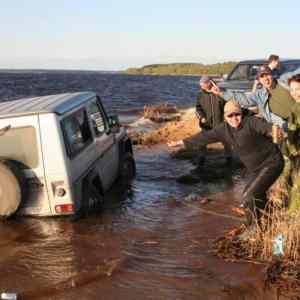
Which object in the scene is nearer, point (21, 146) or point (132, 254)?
point (132, 254)

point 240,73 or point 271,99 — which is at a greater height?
point 240,73

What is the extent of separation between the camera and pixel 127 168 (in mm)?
10086

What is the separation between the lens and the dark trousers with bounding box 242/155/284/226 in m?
6.03

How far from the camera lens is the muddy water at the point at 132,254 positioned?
5223mm

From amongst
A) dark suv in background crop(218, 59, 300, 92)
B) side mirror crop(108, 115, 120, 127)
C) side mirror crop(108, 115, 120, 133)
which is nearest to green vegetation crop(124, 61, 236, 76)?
dark suv in background crop(218, 59, 300, 92)

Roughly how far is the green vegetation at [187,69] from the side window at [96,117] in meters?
90.8

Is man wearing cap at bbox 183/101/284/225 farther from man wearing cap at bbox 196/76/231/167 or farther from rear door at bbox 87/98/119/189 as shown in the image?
man wearing cap at bbox 196/76/231/167

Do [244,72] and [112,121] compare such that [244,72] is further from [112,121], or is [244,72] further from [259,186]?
[259,186]

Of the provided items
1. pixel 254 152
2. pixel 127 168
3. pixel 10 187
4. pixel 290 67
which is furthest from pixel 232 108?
pixel 290 67

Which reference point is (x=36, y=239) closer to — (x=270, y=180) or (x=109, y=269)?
(x=109, y=269)

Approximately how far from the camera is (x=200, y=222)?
7508mm

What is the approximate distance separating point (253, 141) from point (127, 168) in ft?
14.5

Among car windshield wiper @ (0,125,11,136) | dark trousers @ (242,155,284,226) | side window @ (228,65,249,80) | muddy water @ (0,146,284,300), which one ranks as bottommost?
muddy water @ (0,146,284,300)

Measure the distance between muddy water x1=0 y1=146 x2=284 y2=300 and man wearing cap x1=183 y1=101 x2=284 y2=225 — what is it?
0.87 m
